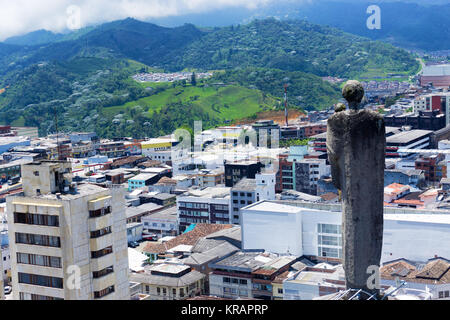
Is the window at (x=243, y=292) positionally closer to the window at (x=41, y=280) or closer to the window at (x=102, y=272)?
the window at (x=102, y=272)

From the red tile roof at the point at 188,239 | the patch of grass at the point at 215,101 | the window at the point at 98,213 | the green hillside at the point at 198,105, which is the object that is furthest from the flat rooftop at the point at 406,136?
the window at the point at 98,213

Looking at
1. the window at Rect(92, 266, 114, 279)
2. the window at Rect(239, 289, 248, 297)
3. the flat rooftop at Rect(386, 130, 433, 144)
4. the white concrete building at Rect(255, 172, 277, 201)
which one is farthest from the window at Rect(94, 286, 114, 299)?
the flat rooftop at Rect(386, 130, 433, 144)

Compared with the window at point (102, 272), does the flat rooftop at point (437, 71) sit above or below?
above

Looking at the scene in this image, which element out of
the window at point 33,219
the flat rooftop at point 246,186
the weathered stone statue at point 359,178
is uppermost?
the weathered stone statue at point 359,178

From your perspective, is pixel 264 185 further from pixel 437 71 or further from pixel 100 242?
pixel 437 71

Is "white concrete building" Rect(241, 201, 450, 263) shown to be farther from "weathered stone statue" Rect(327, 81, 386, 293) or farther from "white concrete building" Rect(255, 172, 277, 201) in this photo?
"weathered stone statue" Rect(327, 81, 386, 293)

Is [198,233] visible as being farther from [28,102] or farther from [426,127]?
[28,102]

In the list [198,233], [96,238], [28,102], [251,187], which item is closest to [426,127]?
[251,187]
